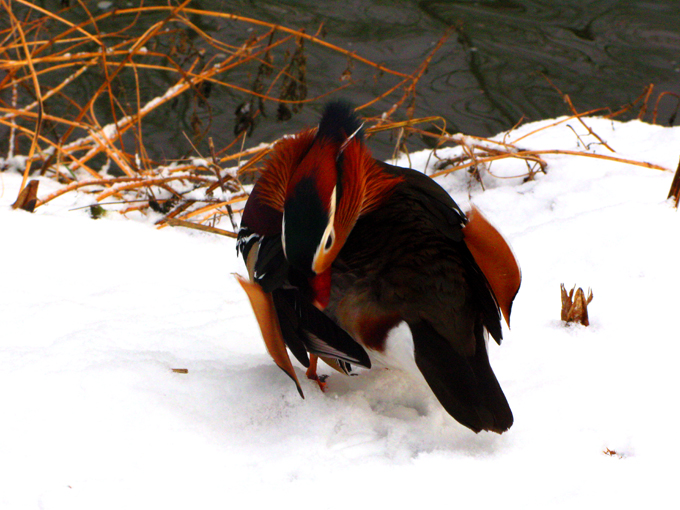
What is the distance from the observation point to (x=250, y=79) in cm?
509

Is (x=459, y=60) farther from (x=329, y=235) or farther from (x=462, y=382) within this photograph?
(x=462, y=382)

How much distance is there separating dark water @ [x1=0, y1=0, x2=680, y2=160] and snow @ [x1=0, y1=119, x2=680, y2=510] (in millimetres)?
2404

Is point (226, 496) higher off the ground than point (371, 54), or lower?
lower

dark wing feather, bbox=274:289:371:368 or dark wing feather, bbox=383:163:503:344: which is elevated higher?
dark wing feather, bbox=383:163:503:344

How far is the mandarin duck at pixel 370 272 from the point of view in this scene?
4.48 feet

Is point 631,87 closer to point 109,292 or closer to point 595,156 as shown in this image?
point 595,156

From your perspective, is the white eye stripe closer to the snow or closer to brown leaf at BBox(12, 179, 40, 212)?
the snow

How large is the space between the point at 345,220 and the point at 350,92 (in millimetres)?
3682

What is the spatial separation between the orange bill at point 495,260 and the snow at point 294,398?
0.81 ft

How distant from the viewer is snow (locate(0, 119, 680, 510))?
1198mm

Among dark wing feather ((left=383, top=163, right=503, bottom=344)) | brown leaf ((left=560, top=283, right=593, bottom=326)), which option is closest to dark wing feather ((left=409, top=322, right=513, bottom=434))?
dark wing feather ((left=383, top=163, right=503, bottom=344))

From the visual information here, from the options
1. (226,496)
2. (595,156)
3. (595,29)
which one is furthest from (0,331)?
(595,29)

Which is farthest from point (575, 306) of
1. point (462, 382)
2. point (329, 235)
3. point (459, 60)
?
point (459, 60)

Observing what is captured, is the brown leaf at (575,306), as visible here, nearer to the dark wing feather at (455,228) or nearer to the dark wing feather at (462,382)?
the dark wing feather at (455,228)
